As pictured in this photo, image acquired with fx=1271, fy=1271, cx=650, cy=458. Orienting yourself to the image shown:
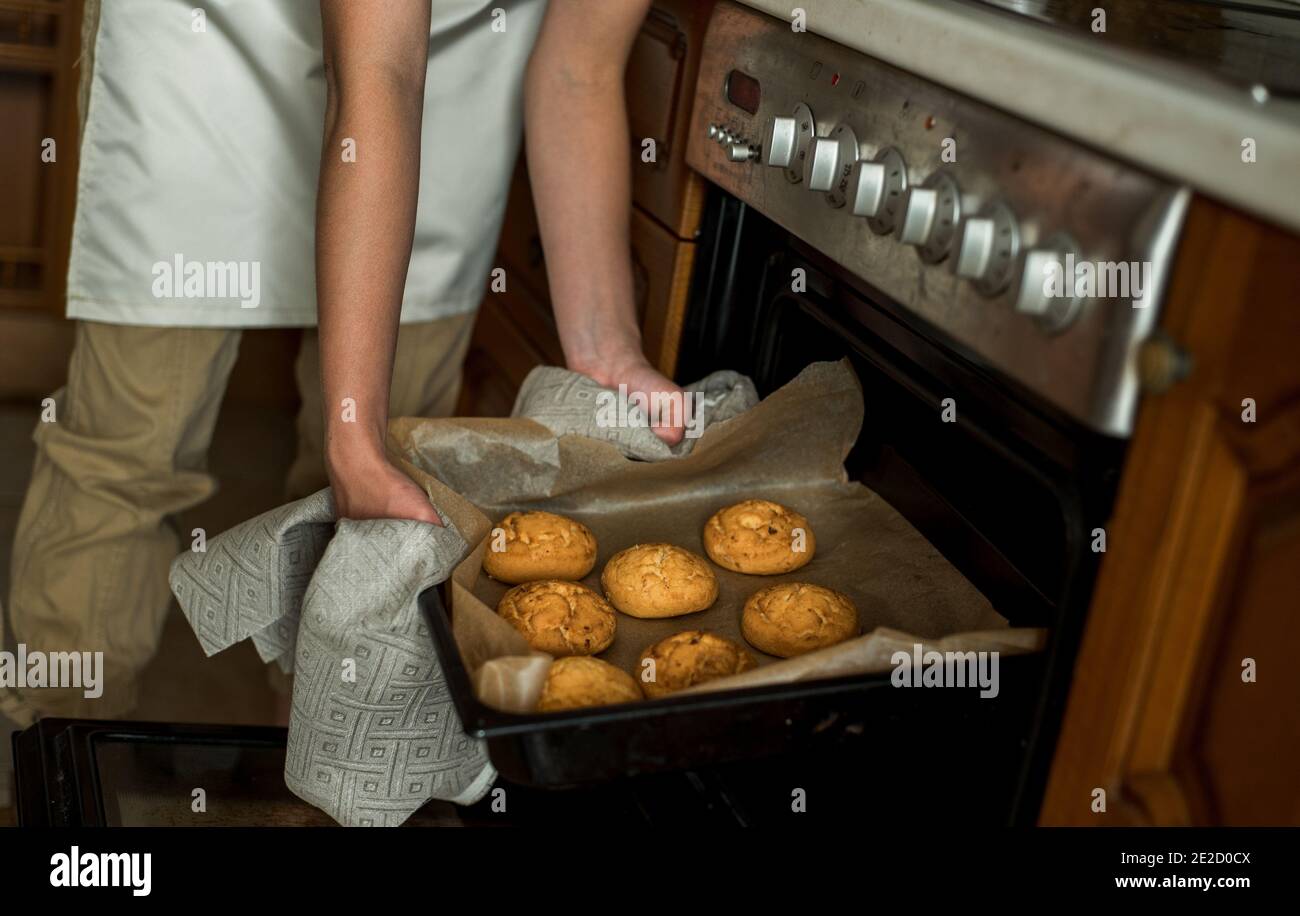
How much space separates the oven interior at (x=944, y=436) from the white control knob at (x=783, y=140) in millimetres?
108

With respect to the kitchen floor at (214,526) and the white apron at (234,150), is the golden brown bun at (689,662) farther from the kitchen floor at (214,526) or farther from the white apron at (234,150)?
the kitchen floor at (214,526)

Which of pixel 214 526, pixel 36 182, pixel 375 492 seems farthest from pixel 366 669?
pixel 36 182

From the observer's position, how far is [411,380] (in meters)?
1.48

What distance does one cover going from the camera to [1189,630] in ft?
2.22

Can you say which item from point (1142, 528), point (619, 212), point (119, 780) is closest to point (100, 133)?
point (619, 212)

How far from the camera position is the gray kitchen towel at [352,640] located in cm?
84

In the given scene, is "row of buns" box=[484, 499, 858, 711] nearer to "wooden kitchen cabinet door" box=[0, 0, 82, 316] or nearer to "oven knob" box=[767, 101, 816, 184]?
"oven knob" box=[767, 101, 816, 184]

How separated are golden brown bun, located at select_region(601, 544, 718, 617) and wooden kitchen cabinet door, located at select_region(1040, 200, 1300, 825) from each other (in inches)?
12.6

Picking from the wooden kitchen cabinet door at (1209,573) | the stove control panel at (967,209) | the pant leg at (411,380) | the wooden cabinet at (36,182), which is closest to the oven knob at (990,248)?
the stove control panel at (967,209)
